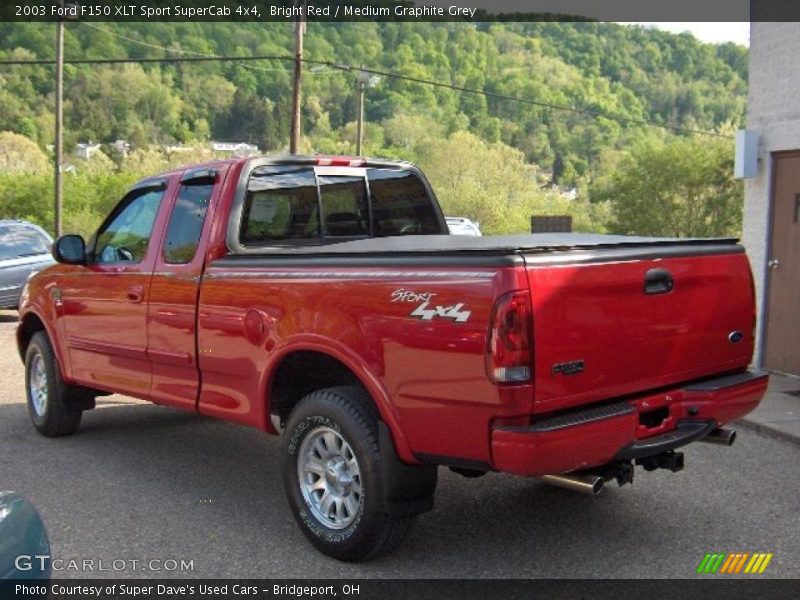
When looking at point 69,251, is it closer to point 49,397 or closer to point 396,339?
point 49,397

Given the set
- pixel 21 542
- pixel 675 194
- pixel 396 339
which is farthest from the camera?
pixel 675 194

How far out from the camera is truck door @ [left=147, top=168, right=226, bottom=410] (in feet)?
16.0

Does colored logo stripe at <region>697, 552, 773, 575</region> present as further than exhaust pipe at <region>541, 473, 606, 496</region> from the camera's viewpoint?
Yes

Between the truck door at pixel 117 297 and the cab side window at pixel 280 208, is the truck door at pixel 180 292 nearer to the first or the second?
the truck door at pixel 117 297

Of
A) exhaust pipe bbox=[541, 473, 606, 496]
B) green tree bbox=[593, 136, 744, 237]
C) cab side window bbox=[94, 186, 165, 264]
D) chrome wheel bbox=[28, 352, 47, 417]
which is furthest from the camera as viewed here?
green tree bbox=[593, 136, 744, 237]

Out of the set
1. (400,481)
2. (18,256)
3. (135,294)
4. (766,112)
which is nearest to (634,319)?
(400,481)

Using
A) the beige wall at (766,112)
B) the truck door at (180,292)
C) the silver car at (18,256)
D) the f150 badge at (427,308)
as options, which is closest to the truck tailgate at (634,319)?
the f150 badge at (427,308)

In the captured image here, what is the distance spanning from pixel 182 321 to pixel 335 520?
5.25 feet

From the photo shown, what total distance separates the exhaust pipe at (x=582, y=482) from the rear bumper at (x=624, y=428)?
81 millimetres

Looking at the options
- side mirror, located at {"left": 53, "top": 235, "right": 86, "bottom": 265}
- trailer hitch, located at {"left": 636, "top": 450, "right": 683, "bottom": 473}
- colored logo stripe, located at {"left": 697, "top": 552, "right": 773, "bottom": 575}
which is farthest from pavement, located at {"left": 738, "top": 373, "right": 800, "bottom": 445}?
side mirror, located at {"left": 53, "top": 235, "right": 86, "bottom": 265}

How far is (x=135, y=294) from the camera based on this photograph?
5336 millimetres

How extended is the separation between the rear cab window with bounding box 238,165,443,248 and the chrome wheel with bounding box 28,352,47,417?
2.55 meters

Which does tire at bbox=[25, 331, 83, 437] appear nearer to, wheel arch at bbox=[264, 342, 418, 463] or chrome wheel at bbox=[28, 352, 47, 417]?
chrome wheel at bbox=[28, 352, 47, 417]

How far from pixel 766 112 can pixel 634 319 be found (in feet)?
20.9
